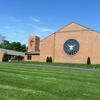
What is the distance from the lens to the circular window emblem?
4442 cm

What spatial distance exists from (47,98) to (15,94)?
136cm

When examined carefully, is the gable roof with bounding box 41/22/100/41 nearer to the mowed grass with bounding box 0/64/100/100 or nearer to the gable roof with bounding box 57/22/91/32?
the gable roof with bounding box 57/22/91/32

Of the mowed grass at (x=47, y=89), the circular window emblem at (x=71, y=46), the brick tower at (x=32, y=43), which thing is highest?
the brick tower at (x=32, y=43)

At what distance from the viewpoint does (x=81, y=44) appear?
43.7 m

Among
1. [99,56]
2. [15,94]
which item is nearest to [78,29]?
[99,56]

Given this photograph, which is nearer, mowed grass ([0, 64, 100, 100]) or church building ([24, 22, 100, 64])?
mowed grass ([0, 64, 100, 100])

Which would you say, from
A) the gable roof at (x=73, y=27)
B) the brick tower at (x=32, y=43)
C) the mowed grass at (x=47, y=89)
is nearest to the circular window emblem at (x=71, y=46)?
the gable roof at (x=73, y=27)

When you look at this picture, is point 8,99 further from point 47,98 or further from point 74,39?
point 74,39

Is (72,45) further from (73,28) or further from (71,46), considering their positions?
(73,28)

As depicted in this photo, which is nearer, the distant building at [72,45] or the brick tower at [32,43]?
the distant building at [72,45]

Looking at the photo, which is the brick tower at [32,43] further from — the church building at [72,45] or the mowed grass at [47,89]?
the mowed grass at [47,89]

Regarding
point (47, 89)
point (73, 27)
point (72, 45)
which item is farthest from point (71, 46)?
point (47, 89)

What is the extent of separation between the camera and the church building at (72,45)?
42.2m

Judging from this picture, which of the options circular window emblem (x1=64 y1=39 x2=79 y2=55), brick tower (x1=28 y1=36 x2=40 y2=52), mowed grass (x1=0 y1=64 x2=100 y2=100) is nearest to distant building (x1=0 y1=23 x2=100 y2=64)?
circular window emblem (x1=64 y1=39 x2=79 y2=55)
